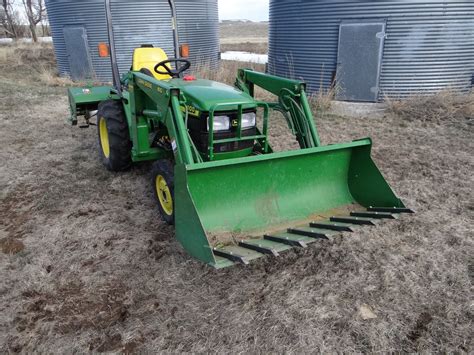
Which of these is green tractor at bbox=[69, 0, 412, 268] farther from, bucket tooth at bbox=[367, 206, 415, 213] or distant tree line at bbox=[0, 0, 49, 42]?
distant tree line at bbox=[0, 0, 49, 42]

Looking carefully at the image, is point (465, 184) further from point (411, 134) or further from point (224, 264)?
point (224, 264)

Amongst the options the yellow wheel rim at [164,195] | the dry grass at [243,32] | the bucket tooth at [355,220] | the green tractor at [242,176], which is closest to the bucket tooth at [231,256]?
the green tractor at [242,176]

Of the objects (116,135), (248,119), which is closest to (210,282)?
(248,119)

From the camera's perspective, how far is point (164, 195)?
364 centimetres

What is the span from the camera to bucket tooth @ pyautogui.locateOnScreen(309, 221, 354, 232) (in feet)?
9.04

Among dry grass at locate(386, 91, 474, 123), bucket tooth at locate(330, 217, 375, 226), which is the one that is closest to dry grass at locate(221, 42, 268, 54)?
dry grass at locate(386, 91, 474, 123)

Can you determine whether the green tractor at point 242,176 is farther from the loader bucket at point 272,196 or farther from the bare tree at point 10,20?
the bare tree at point 10,20

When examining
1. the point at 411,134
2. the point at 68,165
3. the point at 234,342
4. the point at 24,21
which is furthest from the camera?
the point at 24,21

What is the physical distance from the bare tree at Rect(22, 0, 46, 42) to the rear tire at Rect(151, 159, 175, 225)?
23433 millimetres

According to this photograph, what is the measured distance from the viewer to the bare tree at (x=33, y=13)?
2338cm

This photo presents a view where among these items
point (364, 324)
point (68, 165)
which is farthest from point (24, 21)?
point (364, 324)

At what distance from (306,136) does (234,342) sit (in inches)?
81.7

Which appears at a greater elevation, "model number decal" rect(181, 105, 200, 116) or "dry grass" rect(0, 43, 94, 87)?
"model number decal" rect(181, 105, 200, 116)

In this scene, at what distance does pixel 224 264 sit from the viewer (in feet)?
7.83
